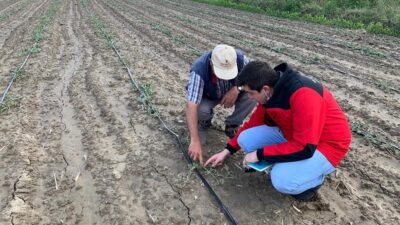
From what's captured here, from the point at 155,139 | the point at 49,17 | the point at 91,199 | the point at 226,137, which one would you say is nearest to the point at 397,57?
the point at 226,137

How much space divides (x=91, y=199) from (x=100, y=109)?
6.79ft

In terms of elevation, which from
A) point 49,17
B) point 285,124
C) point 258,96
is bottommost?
point 49,17

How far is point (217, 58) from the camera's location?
11.0 feet

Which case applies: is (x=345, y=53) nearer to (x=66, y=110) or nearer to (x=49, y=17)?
(x=66, y=110)

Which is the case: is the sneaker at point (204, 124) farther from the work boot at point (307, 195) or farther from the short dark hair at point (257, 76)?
the short dark hair at point (257, 76)

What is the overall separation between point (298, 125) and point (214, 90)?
1.36 meters

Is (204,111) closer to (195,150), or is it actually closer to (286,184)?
(195,150)

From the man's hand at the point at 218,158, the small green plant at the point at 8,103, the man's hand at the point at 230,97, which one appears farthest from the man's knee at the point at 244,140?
the small green plant at the point at 8,103

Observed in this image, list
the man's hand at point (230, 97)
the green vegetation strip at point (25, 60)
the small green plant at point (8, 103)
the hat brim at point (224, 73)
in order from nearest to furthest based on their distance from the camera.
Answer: the hat brim at point (224, 73), the man's hand at point (230, 97), the small green plant at point (8, 103), the green vegetation strip at point (25, 60)

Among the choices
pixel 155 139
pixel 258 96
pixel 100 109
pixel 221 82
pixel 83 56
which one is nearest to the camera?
pixel 258 96

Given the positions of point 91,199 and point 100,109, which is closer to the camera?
point 91,199

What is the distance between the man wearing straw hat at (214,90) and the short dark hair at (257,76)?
0.57 metres

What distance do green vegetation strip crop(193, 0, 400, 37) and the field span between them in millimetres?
3134

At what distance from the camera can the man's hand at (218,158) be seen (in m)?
3.45
